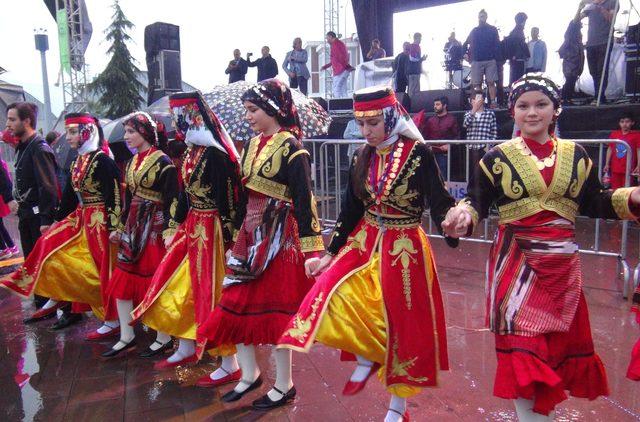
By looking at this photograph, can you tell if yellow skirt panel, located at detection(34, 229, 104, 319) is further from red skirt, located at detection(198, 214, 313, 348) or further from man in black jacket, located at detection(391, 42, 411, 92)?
man in black jacket, located at detection(391, 42, 411, 92)

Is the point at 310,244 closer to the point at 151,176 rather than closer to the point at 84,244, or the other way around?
the point at 151,176

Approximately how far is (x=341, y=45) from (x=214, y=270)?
11833mm

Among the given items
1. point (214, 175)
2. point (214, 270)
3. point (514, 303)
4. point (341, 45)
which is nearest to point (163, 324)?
point (214, 270)

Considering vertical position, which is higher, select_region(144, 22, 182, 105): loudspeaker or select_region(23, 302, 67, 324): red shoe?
select_region(144, 22, 182, 105): loudspeaker

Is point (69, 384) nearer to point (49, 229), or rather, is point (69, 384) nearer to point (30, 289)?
point (30, 289)

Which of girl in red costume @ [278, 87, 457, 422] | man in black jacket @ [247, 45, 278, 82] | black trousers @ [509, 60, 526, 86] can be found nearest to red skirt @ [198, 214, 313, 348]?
girl in red costume @ [278, 87, 457, 422]

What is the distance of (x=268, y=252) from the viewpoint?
11.5 ft

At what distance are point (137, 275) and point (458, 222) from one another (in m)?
2.94

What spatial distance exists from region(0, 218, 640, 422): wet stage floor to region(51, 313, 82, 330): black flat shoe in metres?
0.09

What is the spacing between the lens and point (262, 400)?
11.7 ft

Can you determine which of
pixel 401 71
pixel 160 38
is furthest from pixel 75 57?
pixel 401 71

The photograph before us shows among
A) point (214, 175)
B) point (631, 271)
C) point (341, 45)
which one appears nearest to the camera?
point (214, 175)

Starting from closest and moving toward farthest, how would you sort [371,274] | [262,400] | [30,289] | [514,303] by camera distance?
[514,303] < [371,274] < [262,400] < [30,289]

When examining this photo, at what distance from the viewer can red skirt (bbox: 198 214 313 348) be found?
3.55 m
